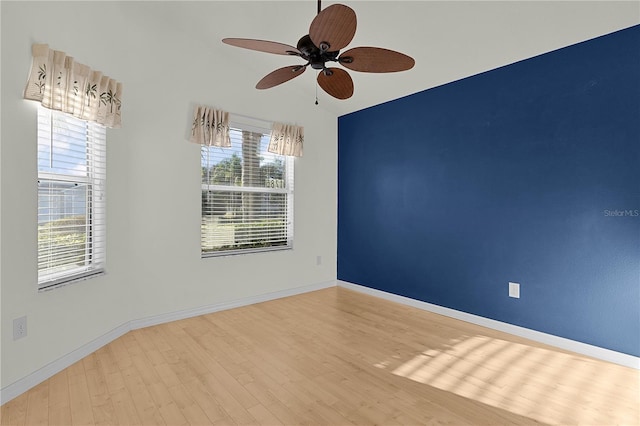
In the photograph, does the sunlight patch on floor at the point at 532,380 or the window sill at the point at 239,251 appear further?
the window sill at the point at 239,251

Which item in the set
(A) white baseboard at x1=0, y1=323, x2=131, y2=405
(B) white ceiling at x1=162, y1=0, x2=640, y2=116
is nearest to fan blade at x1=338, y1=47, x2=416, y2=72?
(B) white ceiling at x1=162, y1=0, x2=640, y2=116

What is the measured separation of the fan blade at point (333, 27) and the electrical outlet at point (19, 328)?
2530 mm

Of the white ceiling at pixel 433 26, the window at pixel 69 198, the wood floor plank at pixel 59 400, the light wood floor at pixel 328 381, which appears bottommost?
the wood floor plank at pixel 59 400

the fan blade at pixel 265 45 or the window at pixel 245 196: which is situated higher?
the fan blade at pixel 265 45

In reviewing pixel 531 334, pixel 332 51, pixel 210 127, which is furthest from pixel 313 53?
pixel 531 334

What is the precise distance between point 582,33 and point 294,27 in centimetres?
238

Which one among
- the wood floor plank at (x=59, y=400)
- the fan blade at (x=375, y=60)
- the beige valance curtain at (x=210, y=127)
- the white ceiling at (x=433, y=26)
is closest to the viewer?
the wood floor plank at (x=59, y=400)

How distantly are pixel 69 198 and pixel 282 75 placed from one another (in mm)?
1929

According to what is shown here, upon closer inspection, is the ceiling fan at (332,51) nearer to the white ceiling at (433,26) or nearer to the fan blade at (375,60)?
the fan blade at (375,60)

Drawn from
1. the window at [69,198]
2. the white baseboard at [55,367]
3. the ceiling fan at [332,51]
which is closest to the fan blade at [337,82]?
the ceiling fan at [332,51]

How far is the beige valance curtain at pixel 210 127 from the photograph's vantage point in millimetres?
3600

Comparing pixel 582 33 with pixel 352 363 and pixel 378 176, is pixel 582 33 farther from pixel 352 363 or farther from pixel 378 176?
pixel 352 363

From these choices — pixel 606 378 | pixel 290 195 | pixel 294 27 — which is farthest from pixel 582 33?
pixel 290 195

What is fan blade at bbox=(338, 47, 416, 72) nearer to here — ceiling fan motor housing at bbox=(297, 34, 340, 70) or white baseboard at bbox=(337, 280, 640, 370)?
ceiling fan motor housing at bbox=(297, 34, 340, 70)
